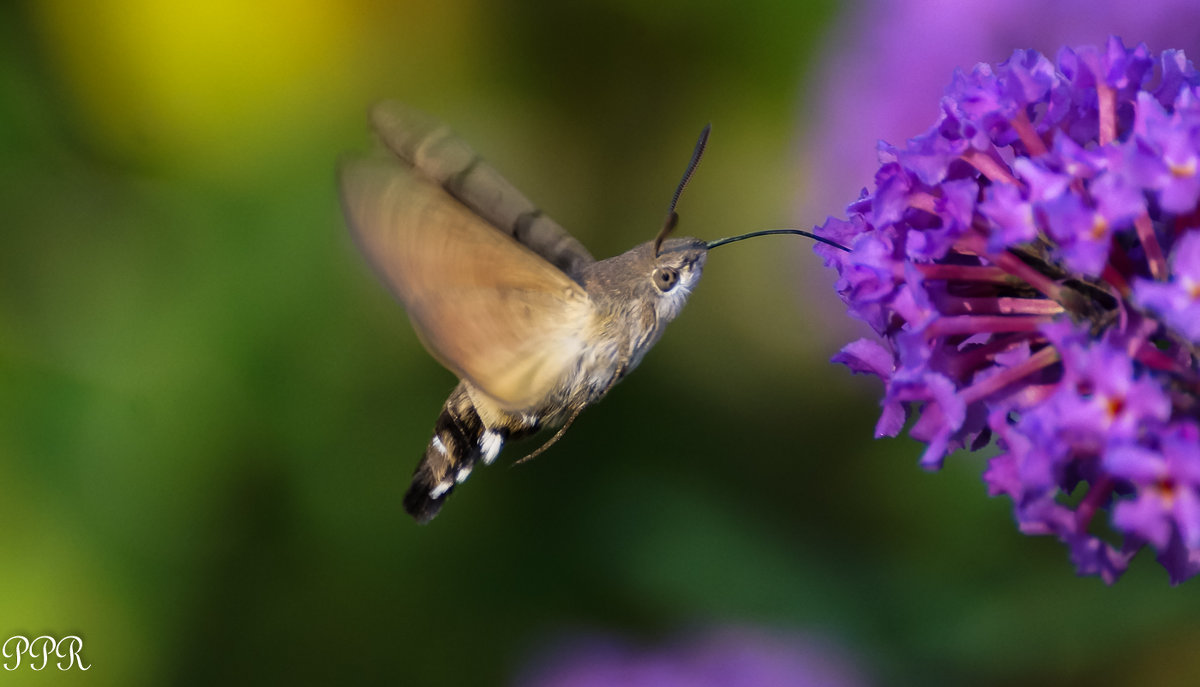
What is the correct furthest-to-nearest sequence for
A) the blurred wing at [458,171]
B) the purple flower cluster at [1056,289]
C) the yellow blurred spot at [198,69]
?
1. the yellow blurred spot at [198,69]
2. the blurred wing at [458,171]
3. the purple flower cluster at [1056,289]

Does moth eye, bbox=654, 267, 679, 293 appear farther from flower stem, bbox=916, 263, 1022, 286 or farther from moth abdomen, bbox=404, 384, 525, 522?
flower stem, bbox=916, 263, 1022, 286

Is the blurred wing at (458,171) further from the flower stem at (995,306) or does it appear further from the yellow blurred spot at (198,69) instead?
the yellow blurred spot at (198,69)

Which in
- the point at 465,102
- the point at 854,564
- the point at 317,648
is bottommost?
the point at 317,648

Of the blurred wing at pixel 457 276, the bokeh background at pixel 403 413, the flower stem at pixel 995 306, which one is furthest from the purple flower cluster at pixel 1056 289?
the bokeh background at pixel 403 413

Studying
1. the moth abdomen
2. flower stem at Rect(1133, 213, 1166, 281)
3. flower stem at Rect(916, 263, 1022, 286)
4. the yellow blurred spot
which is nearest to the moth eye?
the moth abdomen

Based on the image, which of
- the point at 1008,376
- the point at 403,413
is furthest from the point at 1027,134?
the point at 403,413

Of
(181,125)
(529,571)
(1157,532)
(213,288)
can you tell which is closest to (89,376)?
(213,288)

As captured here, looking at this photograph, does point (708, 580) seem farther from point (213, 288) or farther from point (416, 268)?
point (213, 288)

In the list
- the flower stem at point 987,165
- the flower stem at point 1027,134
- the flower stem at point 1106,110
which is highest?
the flower stem at point 1106,110
